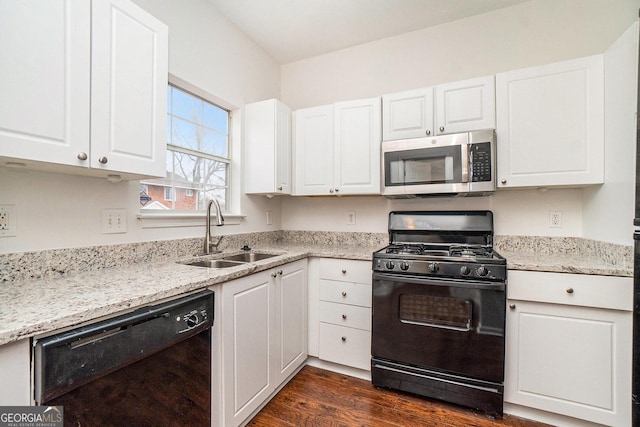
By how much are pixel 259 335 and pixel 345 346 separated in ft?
2.55

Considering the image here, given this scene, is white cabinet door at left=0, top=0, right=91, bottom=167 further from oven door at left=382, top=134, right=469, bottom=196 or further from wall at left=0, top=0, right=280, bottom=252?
oven door at left=382, top=134, right=469, bottom=196

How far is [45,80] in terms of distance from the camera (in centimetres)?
103

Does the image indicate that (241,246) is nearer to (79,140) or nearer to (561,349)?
(79,140)

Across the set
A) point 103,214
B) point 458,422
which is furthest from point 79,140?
point 458,422

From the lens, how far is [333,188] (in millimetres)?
2482

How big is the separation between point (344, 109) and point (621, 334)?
88.2 inches

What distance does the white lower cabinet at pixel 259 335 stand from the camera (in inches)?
57.7

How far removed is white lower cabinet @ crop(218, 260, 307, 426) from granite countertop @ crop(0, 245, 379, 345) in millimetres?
151

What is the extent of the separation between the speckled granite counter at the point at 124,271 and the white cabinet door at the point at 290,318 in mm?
118

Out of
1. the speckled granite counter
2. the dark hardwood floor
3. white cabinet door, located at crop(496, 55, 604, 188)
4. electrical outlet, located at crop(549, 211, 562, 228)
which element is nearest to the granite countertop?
the speckled granite counter

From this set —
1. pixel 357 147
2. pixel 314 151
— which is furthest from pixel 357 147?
pixel 314 151

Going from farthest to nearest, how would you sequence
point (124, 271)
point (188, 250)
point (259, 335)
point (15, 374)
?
point (188, 250) → point (259, 335) → point (124, 271) → point (15, 374)

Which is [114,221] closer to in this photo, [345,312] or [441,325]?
[345,312]

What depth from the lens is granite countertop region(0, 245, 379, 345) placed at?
81 centimetres
